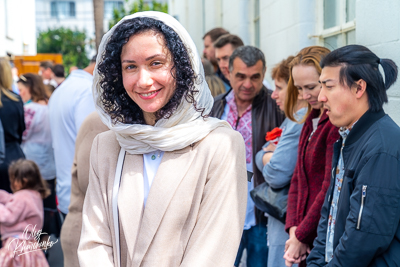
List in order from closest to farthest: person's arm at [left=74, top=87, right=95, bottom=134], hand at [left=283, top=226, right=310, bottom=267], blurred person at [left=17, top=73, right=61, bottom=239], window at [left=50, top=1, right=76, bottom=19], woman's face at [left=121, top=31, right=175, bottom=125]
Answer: woman's face at [left=121, top=31, right=175, bottom=125] < hand at [left=283, top=226, right=310, bottom=267] < person's arm at [left=74, top=87, right=95, bottom=134] < blurred person at [left=17, top=73, right=61, bottom=239] < window at [left=50, top=1, right=76, bottom=19]

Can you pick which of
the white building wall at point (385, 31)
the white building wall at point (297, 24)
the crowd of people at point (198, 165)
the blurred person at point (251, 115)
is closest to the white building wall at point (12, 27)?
the white building wall at point (297, 24)

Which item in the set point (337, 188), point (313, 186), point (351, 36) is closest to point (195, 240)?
point (337, 188)

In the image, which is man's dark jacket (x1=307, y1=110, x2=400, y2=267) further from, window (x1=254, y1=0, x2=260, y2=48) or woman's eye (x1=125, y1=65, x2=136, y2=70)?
window (x1=254, y1=0, x2=260, y2=48)

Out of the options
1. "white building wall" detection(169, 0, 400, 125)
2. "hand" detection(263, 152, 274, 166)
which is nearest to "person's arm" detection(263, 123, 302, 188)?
"hand" detection(263, 152, 274, 166)

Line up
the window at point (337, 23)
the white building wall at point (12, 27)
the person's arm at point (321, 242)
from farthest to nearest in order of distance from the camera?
the white building wall at point (12, 27) → the window at point (337, 23) → the person's arm at point (321, 242)

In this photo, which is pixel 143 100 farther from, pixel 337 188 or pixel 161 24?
pixel 337 188

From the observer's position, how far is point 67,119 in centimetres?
442

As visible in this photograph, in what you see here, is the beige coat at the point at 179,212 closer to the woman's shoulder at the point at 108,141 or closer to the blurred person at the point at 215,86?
the woman's shoulder at the point at 108,141

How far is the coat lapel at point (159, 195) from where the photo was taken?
1.95 metres

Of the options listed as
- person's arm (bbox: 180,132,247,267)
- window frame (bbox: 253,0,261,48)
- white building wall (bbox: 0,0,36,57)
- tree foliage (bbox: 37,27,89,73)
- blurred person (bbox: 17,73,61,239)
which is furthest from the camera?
tree foliage (bbox: 37,27,89,73)

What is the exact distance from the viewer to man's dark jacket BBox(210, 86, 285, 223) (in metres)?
3.73

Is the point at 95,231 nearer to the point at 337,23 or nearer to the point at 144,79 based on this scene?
the point at 144,79

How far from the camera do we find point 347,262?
215cm

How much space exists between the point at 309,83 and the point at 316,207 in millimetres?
777
